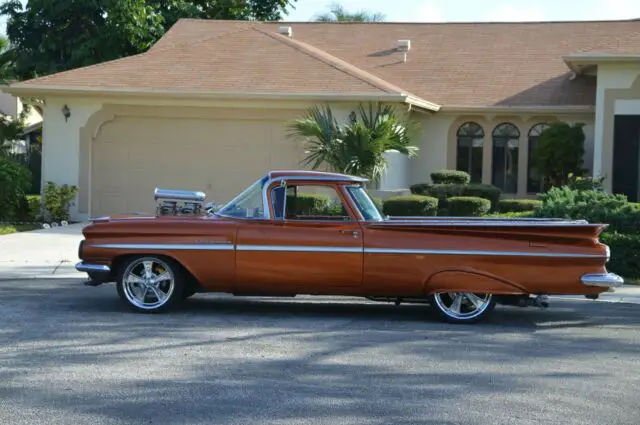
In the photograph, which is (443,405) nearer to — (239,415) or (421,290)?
(239,415)

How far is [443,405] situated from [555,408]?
805mm

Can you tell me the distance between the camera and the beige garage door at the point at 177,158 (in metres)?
23.0

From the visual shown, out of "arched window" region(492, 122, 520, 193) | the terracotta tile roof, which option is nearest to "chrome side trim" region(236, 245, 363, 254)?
the terracotta tile roof

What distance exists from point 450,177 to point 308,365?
52.5ft

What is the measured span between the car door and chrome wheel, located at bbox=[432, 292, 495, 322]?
3.01 feet

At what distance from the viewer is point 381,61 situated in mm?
28297

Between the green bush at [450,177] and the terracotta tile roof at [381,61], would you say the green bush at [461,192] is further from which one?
the terracotta tile roof at [381,61]

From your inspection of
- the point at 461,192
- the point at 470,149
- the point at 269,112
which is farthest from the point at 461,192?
the point at 269,112

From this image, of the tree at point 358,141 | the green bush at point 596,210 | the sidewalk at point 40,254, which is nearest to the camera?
the sidewalk at point 40,254

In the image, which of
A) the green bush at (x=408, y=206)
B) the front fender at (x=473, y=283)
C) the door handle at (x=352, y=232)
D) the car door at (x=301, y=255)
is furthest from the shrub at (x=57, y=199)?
the front fender at (x=473, y=283)

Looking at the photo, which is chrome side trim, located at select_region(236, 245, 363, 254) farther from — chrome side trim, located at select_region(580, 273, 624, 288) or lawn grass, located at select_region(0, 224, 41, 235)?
lawn grass, located at select_region(0, 224, 41, 235)

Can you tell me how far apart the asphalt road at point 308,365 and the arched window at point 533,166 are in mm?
14075

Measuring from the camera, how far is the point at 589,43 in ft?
92.5

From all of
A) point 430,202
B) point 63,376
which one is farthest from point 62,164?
point 63,376
